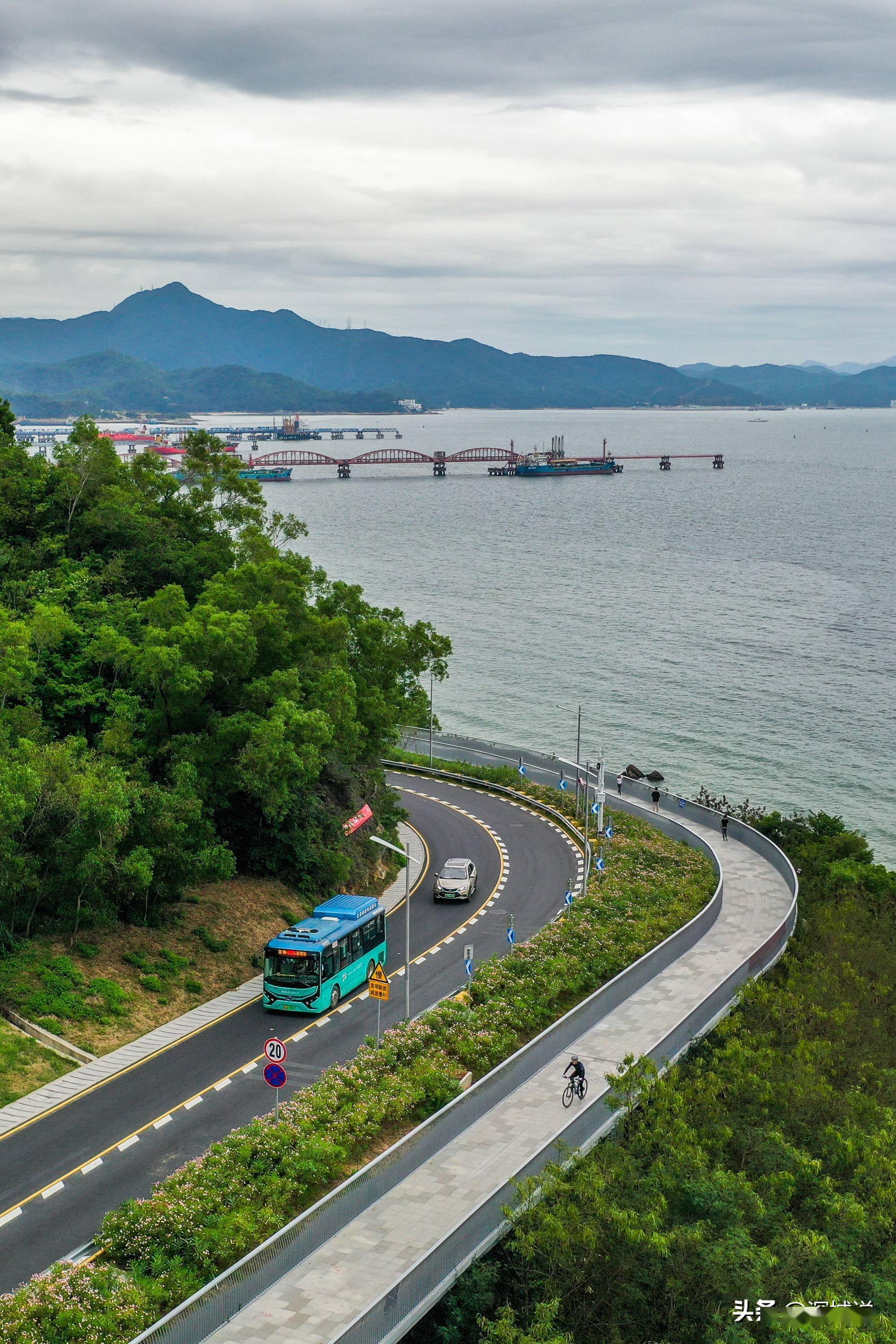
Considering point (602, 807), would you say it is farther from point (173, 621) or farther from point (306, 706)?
point (173, 621)

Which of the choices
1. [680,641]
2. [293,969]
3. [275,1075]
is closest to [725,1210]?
[275,1075]

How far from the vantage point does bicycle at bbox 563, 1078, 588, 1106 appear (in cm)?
2573

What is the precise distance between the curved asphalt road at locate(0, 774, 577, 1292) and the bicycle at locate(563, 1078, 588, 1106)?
20.7ft

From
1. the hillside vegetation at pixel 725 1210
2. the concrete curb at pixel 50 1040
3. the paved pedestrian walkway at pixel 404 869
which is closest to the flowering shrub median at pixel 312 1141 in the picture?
the hillside vegetation at pixel 725 1210

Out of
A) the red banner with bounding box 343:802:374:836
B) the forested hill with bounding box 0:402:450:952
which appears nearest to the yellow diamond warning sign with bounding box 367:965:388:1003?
the forested hill with bounding box 0:402:450:952

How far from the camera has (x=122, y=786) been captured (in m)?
33.5

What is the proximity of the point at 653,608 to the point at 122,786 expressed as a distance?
88097mm

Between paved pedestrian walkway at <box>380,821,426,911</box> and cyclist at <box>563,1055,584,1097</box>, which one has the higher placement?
cyclist at <box>563,1055,584,1097</box>

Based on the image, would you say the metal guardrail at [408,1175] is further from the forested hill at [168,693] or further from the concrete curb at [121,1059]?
the forested hill at [168,693]

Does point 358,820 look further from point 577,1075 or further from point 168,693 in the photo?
point 577,1075

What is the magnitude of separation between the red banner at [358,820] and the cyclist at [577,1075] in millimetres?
18501

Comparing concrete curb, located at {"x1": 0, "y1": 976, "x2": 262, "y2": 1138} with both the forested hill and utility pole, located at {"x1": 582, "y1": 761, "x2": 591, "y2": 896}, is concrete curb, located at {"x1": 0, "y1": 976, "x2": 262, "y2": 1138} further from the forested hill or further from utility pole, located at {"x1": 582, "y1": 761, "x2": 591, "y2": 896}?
utility pole, located at {"x1": 582, "y1": 761, "x2": 591, "y2": 896}

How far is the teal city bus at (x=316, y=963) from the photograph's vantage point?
108ft

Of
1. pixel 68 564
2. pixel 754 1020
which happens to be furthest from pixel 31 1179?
pixel 68 564
